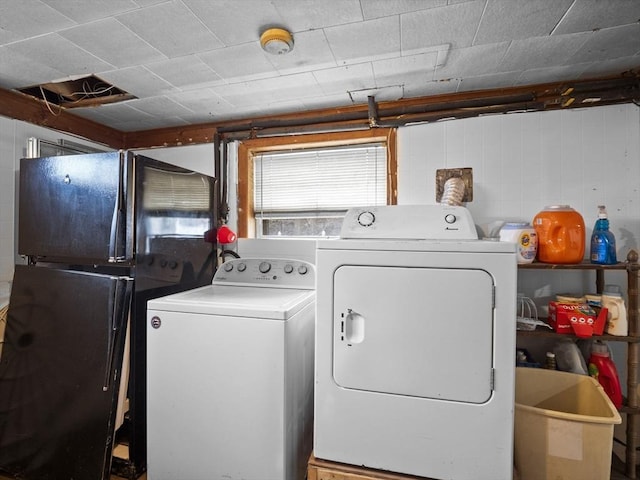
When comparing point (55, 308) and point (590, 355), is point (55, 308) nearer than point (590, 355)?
Yes

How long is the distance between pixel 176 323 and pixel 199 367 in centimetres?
23

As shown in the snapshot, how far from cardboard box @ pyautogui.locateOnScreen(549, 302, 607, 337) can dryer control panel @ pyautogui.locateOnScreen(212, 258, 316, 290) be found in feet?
4.62

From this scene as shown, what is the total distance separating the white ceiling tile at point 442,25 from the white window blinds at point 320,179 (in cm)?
88

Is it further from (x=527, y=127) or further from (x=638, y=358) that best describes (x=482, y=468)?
(x=527, y=127)

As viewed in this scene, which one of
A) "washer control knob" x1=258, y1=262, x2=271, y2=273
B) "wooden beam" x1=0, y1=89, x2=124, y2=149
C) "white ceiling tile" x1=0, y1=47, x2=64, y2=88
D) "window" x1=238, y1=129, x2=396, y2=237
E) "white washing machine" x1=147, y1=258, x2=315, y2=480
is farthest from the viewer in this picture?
"window" x1=238, y1=129, x2=396, y2=237

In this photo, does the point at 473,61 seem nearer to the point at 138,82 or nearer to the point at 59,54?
the point at 138,82

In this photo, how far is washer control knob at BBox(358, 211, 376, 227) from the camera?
138cm

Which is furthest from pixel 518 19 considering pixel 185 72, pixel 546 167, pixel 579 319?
pixel 185 72

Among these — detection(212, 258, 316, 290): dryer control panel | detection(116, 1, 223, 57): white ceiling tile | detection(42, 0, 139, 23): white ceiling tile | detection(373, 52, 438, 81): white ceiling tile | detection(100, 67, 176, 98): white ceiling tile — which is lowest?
detection(212, 258, 316, 290): dryer control panel

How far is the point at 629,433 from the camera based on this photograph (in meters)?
1.71

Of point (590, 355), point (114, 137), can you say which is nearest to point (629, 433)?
point (590, 355)

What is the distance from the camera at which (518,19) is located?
4.75 feet

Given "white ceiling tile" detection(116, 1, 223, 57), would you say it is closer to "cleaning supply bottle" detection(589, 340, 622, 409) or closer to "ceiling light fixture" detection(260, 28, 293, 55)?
"ceiling light fixture" detection(260, 28, 293, 55)

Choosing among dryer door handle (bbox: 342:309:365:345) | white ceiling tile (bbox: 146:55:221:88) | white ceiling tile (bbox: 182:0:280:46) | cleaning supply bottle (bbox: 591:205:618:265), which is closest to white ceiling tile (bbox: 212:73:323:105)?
white ceiling tile (bbox: 146:55:221:88)
